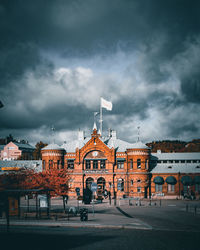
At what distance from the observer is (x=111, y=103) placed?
6894cm

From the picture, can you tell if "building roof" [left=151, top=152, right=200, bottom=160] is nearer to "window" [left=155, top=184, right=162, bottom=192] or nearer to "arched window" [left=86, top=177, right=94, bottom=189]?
"window" [left=155, top=184, right=162, bottom=192]

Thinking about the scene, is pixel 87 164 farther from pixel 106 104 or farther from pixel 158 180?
pixel 106 104

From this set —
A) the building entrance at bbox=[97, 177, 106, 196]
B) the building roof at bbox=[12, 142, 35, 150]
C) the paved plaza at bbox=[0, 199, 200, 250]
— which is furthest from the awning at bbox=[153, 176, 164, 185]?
the building roof at bbox=[12, 142, 35, 150]

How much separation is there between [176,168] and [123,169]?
10.5 meters

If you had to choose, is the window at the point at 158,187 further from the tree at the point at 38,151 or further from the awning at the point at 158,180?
the tree at the point at 38,151

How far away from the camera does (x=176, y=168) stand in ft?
204

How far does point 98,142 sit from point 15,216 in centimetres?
3372

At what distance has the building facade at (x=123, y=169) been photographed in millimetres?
59188

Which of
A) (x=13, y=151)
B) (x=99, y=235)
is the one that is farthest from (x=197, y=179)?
(x=13, y=151)

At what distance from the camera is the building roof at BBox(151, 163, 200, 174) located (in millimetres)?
60875

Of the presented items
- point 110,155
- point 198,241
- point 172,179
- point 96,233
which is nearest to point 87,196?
point 110,155

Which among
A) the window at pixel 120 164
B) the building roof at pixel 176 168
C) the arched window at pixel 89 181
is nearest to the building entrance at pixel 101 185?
the arched window at pixel 89 181

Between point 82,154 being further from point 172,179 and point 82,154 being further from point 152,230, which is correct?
point 152,230

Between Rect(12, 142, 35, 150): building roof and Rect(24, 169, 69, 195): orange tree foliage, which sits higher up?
Rect(12, 142, 35, 150): building roof
